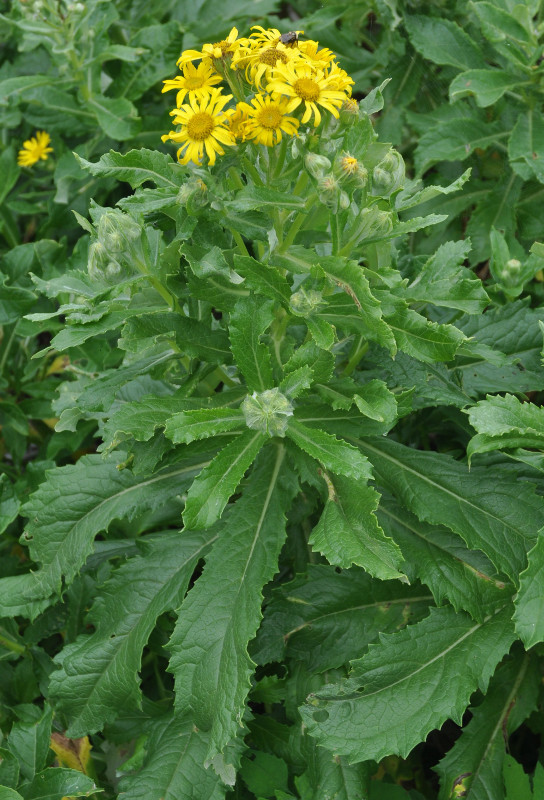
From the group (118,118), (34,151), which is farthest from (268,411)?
(34,151)

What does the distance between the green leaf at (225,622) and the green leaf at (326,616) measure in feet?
0.83

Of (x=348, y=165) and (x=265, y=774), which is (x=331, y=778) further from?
(x=348, y=165)

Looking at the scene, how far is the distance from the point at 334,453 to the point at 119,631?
851mm

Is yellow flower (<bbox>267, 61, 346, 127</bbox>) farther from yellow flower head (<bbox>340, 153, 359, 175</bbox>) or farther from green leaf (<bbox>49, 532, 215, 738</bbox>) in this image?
green leaf (<bbox>49, 532, 215, 738</bbox>)

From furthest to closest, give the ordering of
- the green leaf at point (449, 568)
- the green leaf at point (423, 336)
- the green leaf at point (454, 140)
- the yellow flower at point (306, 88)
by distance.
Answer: the green leaf at point (454, 140) < the green leaf at point (449, 568) < the green leaf at point (423, 336) < the yellow flower at point (306, 88)

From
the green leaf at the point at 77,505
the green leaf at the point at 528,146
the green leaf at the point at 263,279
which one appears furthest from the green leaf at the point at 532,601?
the green leaf at the point at 528,146

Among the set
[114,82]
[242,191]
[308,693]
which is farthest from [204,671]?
[114,82]

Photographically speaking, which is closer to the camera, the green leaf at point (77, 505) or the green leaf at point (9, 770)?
the green leaf at point (9, 770)

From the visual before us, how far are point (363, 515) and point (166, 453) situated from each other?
1.87 feet

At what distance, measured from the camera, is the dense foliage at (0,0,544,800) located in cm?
178

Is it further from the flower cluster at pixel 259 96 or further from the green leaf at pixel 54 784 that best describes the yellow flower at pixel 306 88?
the green leaf at pixel 54 784

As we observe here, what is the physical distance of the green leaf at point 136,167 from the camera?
186 cm

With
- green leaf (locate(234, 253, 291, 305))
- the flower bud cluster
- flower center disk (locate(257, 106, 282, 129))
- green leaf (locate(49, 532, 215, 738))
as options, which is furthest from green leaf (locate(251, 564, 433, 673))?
flower center disk (locate(257, 106, 282, 129))

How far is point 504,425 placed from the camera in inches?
71.4
